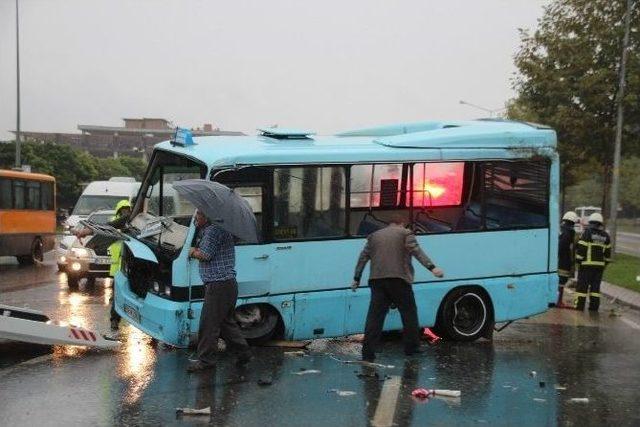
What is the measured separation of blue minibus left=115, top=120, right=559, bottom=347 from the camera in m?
8.54

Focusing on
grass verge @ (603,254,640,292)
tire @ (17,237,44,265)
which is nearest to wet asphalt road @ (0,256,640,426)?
grass verge @ (603,254,640,292)

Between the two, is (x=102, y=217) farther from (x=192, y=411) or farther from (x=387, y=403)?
(x=387, y=403)

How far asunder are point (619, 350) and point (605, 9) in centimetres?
1934

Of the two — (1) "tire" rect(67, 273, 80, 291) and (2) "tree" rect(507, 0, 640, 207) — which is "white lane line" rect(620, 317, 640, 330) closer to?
(1) "tire" rect(67, 273, 80, 291)

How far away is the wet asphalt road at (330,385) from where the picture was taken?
6391 mm

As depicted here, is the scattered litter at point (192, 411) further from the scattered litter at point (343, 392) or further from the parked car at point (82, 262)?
the parked car at point (82, 262)

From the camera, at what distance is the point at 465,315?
997cm

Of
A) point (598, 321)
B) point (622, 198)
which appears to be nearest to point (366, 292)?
point (598, 321)

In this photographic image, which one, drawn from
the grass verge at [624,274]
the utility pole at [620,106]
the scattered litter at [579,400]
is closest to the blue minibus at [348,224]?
the scattered litter at [579,400]

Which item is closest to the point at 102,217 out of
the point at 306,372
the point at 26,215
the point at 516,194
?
the point at 26,215

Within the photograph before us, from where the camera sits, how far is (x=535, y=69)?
26625 mm

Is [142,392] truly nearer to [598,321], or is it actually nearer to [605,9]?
[598,321]

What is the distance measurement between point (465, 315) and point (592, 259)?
15.4 ft

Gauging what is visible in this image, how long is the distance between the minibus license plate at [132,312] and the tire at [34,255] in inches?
526
